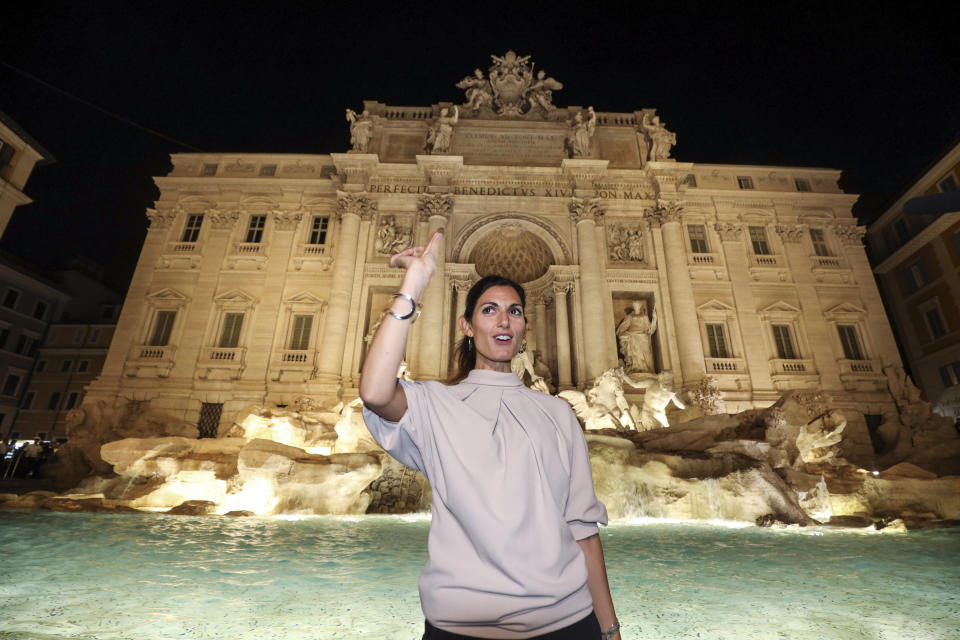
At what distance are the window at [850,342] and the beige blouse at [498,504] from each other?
24062mm

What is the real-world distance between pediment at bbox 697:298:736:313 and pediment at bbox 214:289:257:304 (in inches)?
834

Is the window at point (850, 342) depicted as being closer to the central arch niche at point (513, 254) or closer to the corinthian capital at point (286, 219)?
the central arch niche at point (513, 254)

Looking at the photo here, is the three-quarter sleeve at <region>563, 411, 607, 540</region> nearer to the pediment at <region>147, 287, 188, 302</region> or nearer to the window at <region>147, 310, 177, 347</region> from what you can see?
the window at <region>147, 310, 177, 347</region>

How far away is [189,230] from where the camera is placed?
71.3ft

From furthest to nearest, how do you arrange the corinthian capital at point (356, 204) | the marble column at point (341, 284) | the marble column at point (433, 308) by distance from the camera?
the corinthian capital at point (356, 204), the marble column at point (341, 284), the marble column at point (433, 308)

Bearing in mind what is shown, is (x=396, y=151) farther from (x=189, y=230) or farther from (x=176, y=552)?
(x=176, y=552)

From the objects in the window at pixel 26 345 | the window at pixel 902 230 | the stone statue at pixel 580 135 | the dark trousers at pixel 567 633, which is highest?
the stone statue at pixel 580 135

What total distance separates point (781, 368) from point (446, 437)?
22.3m

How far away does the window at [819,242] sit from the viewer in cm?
2174

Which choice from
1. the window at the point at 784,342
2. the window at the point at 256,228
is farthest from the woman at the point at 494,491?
the window at the point at 256,228

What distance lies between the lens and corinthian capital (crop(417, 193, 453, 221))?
66.2ft

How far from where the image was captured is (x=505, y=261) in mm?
22078

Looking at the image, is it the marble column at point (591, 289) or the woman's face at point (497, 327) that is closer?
the woman's face at point (497, 327)

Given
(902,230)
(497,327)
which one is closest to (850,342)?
(902,230)
